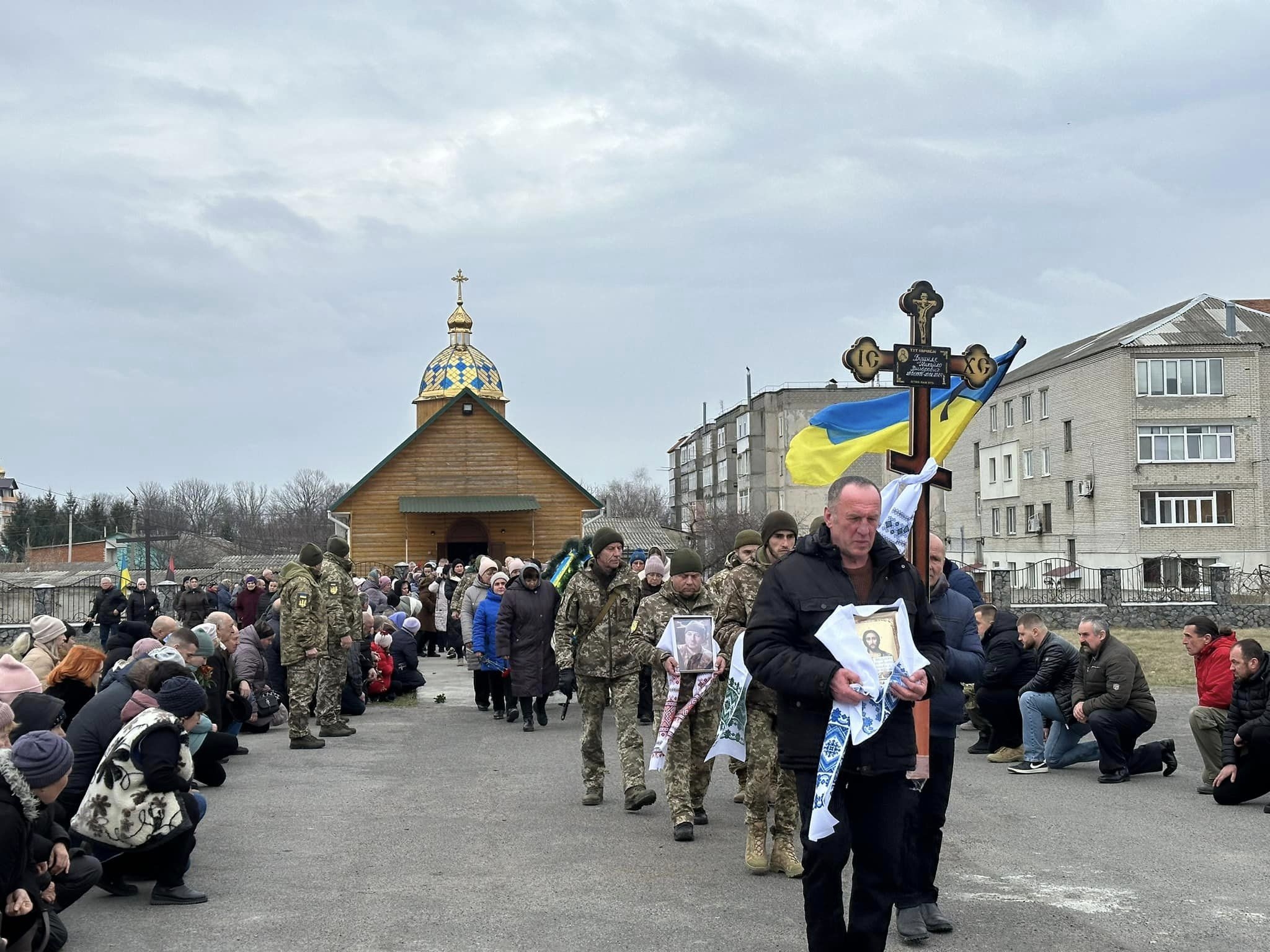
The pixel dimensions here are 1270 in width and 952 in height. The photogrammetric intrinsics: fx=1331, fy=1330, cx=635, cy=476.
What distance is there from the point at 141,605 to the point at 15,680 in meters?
17.9

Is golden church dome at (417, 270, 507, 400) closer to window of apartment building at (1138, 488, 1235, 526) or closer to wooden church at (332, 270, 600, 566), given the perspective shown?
wooden church at (332, 270, 600, 566)

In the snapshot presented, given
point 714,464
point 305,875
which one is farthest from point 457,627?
point 714,464

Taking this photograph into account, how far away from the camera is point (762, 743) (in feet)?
27.1

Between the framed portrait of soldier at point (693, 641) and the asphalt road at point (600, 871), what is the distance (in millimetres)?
1203

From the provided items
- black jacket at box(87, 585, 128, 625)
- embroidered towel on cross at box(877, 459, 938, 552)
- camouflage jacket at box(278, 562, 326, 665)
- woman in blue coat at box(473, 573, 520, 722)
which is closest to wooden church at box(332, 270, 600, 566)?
black jacket at box(87, 585, 128, 625)

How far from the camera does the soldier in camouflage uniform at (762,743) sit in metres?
7.95

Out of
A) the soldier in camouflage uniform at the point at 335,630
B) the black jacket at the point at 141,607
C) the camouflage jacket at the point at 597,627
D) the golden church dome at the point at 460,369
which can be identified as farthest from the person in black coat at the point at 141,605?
the golden church dome at the point at 460,369

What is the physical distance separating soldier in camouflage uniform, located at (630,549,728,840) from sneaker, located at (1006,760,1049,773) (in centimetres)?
373

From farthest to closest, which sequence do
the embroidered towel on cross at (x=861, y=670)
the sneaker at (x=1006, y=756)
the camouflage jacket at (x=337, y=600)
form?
the camouflage jacket at (x=337, y=600)
the sneaker at (x=1006, y=756)
the embroidered towel on cross at (x=861, y=670)

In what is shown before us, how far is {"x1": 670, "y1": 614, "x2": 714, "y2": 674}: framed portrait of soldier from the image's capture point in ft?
29.6

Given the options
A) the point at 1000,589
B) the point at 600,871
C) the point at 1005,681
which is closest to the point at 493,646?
the point at 1005,681

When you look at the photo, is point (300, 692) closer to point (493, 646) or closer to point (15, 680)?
point (493, 646)

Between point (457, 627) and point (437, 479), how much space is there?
64.4ft

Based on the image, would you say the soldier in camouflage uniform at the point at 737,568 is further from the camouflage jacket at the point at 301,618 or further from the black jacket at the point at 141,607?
the black jacket at the point at 141,607
